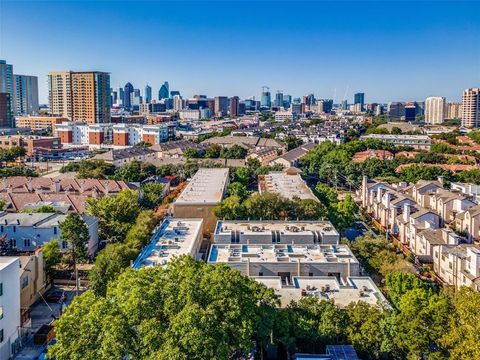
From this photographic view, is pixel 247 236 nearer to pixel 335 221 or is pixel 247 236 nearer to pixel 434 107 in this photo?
pixel 335 221

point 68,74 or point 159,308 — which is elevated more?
point 68,74

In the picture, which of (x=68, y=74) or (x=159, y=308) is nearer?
(x=159, y=308)

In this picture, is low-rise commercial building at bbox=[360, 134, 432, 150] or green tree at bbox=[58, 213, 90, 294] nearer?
green tree at bbox=[58, 213, 90, 294]

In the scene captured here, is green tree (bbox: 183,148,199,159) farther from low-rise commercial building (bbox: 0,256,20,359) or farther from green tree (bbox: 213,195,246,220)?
low-rise commercial building (bbox: 0,256,20,359)

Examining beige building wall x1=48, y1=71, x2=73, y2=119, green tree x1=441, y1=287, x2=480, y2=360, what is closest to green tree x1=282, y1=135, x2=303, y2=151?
beige building wall x1=48, y1=71, x2=73, y2=119

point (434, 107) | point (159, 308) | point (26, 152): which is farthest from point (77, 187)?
point (434, 107)

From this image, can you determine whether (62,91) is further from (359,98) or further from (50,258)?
(359,98)

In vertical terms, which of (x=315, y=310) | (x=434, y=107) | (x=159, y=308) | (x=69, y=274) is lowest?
(x=69, y=274)
